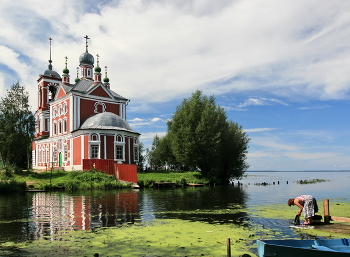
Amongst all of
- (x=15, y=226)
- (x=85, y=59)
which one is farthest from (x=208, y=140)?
(x=15, y=226)

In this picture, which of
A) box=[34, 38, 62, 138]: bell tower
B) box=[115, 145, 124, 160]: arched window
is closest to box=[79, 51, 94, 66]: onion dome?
box=[34, 38, 62, 138]: bell tower

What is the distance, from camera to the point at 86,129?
4281 centimetres

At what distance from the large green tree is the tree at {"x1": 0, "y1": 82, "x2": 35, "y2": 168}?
66.6ft

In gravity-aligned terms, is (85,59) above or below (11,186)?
above

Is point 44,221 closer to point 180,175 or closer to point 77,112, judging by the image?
point 180,175

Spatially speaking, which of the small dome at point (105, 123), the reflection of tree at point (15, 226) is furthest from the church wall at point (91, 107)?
the reflection of tree at point (15, 226)

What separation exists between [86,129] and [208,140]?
16.9m

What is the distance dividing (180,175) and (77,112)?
18396mm

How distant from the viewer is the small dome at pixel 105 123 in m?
43.6

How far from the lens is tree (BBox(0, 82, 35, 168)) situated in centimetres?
4075

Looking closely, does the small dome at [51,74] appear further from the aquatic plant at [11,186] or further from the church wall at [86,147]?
the aquatic plant at [11,186]

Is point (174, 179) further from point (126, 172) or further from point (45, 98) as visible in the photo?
point (45, 98)

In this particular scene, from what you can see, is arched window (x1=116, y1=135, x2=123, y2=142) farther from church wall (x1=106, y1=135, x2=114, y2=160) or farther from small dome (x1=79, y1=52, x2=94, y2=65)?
small dome (x1=79, y1=52, x2=94, y2=65)

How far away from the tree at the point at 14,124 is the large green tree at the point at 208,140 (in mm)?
20287
